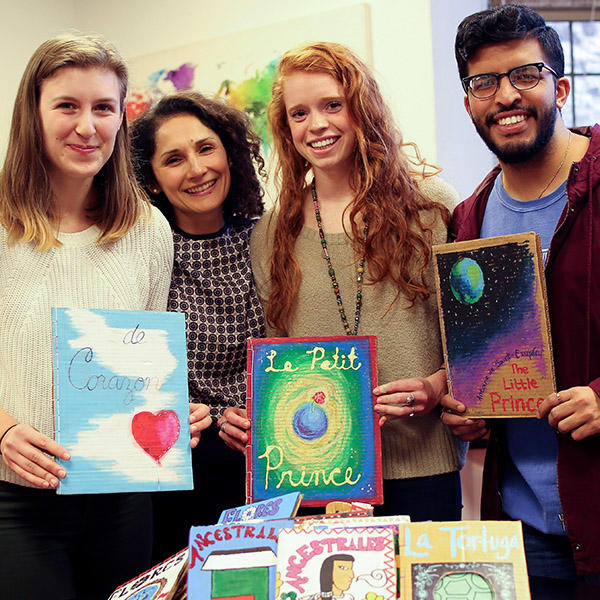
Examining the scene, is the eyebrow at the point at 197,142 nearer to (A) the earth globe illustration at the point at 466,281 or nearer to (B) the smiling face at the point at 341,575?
(A) the earth globe illustration at the point at 466,281

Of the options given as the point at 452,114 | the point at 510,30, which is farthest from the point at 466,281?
the point at 452,114

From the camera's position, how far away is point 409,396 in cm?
159

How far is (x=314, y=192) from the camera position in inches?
74.8

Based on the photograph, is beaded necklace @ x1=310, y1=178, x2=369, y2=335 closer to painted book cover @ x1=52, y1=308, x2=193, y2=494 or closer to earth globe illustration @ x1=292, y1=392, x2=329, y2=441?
earth globe illustration @ x1=292, y1=392, x2=329, y2=441

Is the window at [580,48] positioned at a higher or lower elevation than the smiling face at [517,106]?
higher

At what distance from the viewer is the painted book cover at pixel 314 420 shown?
4.95 feet

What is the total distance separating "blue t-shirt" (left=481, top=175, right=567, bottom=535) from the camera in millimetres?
1536

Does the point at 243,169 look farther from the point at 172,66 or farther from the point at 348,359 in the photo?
the point at 172,66

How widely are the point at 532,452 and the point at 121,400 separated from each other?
85cm

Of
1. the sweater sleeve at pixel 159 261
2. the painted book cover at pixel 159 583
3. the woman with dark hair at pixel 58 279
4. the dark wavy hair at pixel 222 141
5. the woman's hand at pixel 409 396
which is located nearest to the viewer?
the painted book cover at pixel 159 583

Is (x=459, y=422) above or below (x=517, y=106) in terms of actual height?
below

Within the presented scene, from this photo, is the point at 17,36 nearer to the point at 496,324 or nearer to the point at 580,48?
the point at 580,48

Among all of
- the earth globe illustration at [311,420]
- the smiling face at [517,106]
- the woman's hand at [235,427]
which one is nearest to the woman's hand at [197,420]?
the woman's hand at [235,427]

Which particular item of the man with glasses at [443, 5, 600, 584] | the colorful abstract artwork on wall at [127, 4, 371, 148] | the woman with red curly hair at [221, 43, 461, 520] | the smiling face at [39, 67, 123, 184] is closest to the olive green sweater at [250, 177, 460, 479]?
the woman with red curly hair at [221, 43, 461, 520]
